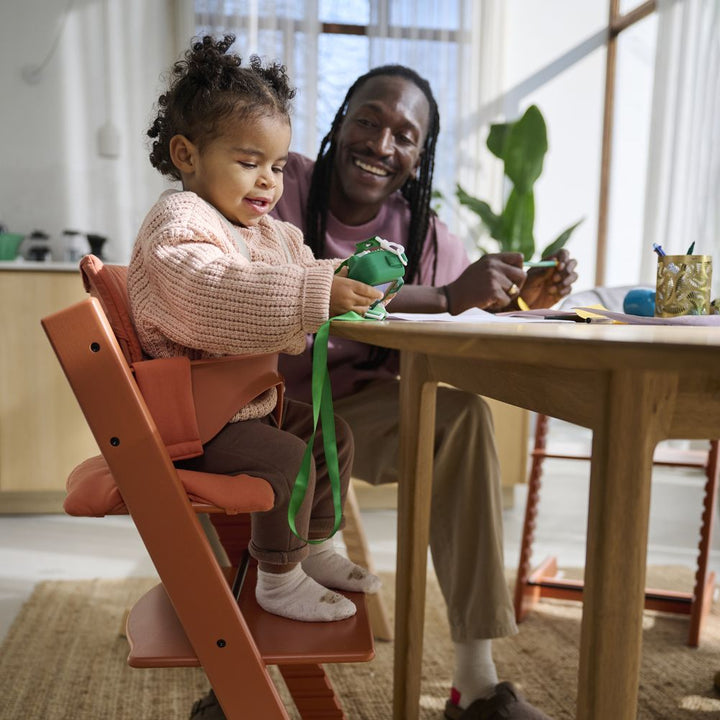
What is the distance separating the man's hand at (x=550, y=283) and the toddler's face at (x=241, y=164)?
1.91 ft

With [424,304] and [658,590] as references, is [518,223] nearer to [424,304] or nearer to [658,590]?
[658,590]

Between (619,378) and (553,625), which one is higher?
(619,378)

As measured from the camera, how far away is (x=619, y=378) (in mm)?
543

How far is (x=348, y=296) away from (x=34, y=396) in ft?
6.77

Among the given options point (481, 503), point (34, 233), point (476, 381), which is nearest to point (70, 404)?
point (34, 233)

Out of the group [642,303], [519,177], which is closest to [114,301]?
[642,303]

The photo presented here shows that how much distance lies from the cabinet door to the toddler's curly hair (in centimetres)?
165

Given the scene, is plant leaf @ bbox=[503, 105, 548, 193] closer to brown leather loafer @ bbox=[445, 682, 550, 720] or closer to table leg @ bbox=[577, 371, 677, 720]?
brown leather loafer @ bbox=[445, 682, 550, 720]

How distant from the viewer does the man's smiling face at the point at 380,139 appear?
1647mm

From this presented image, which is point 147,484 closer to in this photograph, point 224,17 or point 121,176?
point 121,176

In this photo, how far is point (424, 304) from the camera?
140 cm

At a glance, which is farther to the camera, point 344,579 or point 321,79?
point 321,79

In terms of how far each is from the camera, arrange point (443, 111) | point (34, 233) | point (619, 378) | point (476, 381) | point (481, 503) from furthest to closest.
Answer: point (443, 111), point (34, 233), point (481, 503), point (476, 381), point (619, 378)

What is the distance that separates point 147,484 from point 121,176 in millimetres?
3201
